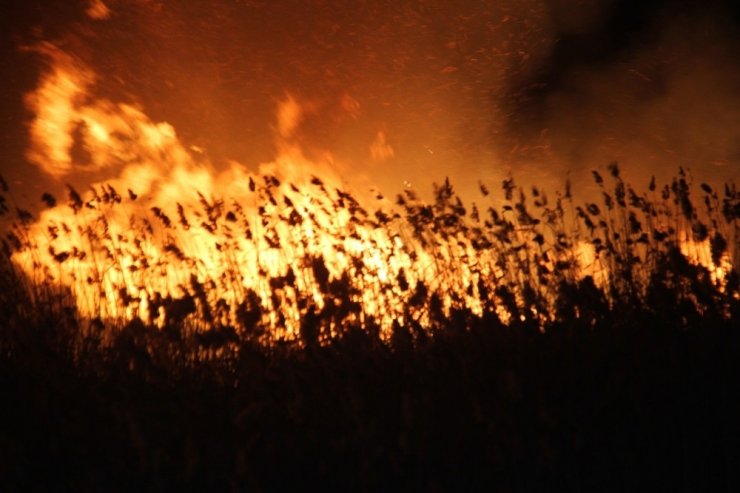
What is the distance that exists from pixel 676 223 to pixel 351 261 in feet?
7.08

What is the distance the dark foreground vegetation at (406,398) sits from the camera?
2.36 m

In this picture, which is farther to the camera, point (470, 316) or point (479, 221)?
point (479, 221)

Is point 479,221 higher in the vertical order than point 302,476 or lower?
higher

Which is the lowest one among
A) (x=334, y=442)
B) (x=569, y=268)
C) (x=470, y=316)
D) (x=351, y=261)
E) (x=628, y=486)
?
(x=628, y=486)

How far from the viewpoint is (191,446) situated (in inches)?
81.1

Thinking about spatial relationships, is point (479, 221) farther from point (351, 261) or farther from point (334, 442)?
point (334, 442)

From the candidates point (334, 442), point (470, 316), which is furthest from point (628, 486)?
point (470, 316)

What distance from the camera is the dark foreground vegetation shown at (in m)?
2.36

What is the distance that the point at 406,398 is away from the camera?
7.54 feet

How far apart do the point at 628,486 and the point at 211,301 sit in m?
2.89

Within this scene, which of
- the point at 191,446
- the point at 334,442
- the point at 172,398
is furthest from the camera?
the point at 172,398

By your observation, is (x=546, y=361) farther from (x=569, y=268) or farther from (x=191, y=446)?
(x=191, y=446)

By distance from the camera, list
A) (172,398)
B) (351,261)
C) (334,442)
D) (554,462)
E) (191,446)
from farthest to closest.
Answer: (351,261)
(172,398)
(334,442)
(554,462)
(191,446)

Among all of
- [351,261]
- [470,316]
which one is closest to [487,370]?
[470,316]
